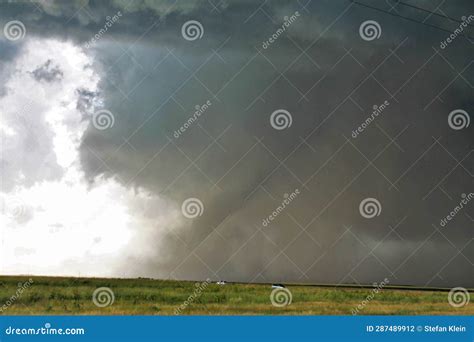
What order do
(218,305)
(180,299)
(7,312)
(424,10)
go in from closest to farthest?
(7,312) → (218,305) → (180,299) → (424,10)

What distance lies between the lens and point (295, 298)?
122 feet

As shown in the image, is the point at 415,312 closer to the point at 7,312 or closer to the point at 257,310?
the point at 257,310

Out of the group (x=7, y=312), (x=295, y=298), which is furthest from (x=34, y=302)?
(x=295, y=298)

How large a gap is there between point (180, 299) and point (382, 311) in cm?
1202

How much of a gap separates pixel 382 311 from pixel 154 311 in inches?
496

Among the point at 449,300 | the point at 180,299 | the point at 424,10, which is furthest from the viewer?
the point at 424,10

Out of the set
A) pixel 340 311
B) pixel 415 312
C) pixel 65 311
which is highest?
pixel 65 311

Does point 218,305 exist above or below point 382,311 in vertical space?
above

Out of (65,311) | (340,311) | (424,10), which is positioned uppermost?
(424,10)

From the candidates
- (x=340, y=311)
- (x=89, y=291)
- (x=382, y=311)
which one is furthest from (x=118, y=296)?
A: (x=382, y=311)

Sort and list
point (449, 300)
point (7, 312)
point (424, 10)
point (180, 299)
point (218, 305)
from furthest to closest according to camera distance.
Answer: point (424, 10), point (449, 300), point (180, 299), point (218, 305), point (7, 312)

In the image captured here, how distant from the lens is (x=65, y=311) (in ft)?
94.6

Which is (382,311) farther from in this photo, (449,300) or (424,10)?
(424,10)

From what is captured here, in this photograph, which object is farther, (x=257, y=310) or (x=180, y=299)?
(x=180, y=299)
